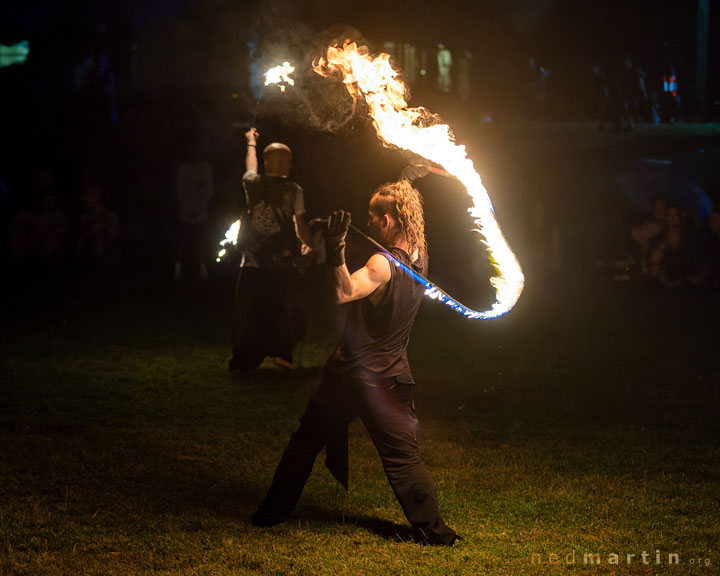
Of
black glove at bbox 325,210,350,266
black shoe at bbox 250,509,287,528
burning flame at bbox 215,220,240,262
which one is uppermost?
burning flame at bbox 215,220,240,262

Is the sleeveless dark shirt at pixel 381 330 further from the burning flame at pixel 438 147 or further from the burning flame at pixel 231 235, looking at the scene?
the burning flame at pixel 231 235

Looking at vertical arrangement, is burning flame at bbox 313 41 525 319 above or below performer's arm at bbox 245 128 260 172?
below

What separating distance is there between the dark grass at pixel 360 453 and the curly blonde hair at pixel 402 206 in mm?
1718

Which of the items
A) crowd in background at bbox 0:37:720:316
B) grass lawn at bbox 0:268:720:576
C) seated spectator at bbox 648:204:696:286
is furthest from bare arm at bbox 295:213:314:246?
seated spectator at bbox 648:204:696:286

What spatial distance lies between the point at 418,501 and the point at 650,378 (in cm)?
536

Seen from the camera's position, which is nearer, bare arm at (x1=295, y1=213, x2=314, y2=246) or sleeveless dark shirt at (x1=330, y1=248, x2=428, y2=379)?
sleeveless dark shirt at (x1=330, y1=248, x2=428, y2=379)

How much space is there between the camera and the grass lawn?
534 centimetres

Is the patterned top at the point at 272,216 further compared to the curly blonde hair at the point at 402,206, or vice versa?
the patterned top at the point at 272,216

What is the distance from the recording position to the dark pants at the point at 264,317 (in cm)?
980

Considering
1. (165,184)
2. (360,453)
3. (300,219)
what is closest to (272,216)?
(300,219)

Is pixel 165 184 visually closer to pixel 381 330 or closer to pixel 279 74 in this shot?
pixel 279 74

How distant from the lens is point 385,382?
5.46 metres

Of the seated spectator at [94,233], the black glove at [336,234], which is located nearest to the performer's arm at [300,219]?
the black glove at [336,234]

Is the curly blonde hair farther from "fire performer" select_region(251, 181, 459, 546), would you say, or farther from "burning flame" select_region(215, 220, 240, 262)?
"burning flame" select_region(215, 220, 240, 262)
